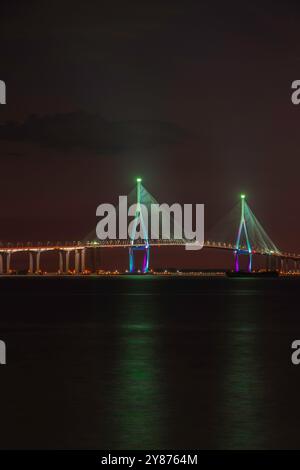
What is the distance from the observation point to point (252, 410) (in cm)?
1577

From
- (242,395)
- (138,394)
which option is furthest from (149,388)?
(242,395)

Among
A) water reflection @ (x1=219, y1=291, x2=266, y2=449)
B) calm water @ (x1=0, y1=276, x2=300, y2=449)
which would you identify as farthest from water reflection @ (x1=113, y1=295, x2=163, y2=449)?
water reflection @ (x1=219, y1=291, x2=266, y2=449)

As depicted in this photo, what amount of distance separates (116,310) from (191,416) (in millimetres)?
34440

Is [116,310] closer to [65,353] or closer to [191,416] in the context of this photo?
[65,353]

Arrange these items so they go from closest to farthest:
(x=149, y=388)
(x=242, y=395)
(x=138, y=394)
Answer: (x=138, y=394) < (x=242, y=395) < (x=149, y=388)

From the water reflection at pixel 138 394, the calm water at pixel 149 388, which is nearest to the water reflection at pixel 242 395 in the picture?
the calm water at pixel 149 388

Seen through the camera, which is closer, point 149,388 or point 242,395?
point 242,395

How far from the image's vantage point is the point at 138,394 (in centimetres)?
1736

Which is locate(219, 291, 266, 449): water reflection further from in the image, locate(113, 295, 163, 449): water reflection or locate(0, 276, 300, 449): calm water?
locate(113, 295, 163, 449): water reflection

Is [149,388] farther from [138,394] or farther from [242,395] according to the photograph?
[242,395]

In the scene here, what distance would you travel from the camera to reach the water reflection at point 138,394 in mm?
13547

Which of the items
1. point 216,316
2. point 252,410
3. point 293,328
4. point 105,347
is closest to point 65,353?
point 105,347

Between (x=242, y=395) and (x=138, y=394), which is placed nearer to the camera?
(x=138, y=394)

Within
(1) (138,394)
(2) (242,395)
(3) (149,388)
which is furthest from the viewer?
(3) (149,388)
